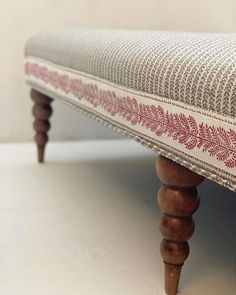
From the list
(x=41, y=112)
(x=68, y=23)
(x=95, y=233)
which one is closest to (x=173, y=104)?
(x=95, y=233)

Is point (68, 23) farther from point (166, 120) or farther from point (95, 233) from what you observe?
point (166, 120)

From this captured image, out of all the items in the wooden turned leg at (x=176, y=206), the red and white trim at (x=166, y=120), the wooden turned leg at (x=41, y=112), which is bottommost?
the wooden turned leg at (x=41, y=112)

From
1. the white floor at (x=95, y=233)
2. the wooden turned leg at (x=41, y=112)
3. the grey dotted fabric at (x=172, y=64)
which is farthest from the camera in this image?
the wooden turned leg at (x=41, y=112)

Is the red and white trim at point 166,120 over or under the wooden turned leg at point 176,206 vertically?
over

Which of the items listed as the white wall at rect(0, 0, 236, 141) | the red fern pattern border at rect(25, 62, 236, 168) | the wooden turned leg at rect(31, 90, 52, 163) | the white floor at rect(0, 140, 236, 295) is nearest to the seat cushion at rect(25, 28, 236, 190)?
the red fern pattern border at rect(25, 62, 236, 168)

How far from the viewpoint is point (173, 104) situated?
2.07ft

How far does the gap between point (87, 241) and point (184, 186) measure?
1.09 ft

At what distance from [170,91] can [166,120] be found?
43 mm

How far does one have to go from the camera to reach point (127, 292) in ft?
2.47

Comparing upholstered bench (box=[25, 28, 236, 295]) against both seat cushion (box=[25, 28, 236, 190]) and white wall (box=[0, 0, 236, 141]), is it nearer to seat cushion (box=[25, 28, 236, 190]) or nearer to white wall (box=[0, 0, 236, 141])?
seat cushion (box=[25, 28, 236, 190])

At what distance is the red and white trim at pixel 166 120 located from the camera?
0.55 m

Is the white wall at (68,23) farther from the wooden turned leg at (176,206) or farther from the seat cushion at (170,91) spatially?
the wooden turned leg at (176,206)

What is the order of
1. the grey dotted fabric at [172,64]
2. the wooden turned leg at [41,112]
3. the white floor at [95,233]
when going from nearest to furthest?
the grey dotted fabric at [172,64] < the white floor at [95,233] < the wooden turned leg at [41,112]

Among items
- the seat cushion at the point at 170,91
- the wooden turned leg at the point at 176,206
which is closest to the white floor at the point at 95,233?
the wooden turned leg at the point at 176,206
